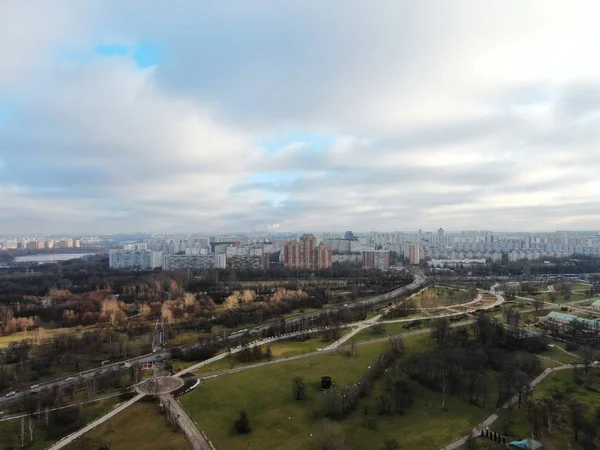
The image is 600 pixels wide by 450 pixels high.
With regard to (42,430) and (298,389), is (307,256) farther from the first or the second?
(42,430)

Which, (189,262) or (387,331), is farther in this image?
(189,262)

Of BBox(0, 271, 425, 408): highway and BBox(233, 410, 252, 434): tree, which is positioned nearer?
BBox(233, 410, 252, 434): tree

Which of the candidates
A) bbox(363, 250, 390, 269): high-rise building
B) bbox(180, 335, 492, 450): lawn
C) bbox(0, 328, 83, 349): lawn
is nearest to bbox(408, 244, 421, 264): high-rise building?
bbox(363, 250, 390, 269): high-rise building

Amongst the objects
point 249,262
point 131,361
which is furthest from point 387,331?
point 249,262

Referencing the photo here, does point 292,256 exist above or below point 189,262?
above

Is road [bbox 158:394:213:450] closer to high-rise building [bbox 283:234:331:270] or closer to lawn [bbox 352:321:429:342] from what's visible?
lawn [bbox 352:321:429:342]

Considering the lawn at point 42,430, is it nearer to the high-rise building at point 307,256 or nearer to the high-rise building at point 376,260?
the high-rise building at point 307,256

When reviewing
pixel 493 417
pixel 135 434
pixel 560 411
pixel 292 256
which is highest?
pixel 292 256

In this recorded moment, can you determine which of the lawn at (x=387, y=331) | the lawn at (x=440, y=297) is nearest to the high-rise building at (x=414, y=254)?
the lawn at (x=440, y=297)
